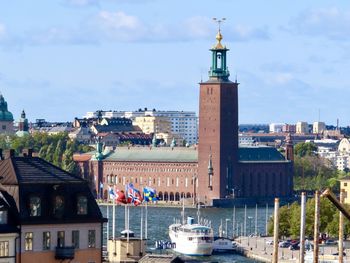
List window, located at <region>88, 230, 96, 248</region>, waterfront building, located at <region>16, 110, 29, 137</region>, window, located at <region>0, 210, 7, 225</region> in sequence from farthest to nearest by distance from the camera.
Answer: waterfront building, located at <region>16, 110, 29, 137</region>, window, located at <region>88, 230, 96, 248</region>, window, located at <region>0, 210, 7, 225</region>

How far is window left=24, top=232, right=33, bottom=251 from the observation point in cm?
2417

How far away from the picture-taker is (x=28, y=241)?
2420 cm

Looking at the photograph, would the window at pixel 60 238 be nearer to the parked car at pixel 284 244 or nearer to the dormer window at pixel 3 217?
the dormer window at pixel 3 217

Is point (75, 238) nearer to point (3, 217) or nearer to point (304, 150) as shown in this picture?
point (3, 217)

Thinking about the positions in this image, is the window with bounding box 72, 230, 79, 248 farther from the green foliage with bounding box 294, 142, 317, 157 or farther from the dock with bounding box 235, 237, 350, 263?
the green foliage with bounding box 294, 142, 317, 157

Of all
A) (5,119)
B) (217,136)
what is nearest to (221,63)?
(217,136)

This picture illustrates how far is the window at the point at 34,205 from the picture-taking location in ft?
79.9

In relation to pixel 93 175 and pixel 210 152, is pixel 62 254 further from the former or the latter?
pixel 93 175

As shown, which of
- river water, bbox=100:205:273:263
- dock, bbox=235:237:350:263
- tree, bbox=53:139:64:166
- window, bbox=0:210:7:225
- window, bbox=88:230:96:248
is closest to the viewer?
window, bbox=0:210:7:225

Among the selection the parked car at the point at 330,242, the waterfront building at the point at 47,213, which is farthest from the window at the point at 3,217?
the parked car at the point at 330,242

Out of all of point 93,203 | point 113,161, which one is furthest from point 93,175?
point 93,203

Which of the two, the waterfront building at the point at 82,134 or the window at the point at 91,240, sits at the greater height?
the waterfront building at the point at 82,134

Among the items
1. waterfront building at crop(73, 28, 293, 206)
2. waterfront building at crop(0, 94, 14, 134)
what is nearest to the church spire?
waterfront building at crop(73, 28, 293, 206)

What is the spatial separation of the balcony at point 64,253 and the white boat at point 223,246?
4731 centimetres
